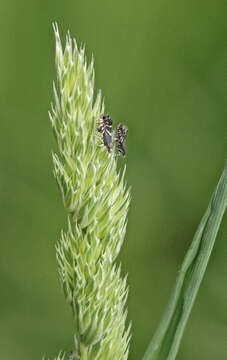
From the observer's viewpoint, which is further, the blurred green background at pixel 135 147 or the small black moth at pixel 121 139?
the blurred green background at pixel 135 147

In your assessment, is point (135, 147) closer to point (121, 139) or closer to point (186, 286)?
point (121, 139)

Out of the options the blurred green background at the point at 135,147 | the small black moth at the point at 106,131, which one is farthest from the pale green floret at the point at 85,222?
the blurred green background at the point at 135,147

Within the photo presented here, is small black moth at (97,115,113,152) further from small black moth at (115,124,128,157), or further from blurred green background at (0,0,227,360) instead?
blurred green background at (0,0,227,360)

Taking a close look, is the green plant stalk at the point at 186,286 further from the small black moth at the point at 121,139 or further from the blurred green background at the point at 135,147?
the blurred green background at the point at 135,147

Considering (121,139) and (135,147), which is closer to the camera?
(121,139)

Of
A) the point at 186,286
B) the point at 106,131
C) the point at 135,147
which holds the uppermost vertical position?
the point at 135,147

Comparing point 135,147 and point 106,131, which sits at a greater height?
point 135,147

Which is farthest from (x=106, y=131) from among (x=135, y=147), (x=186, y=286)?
(x=135, y=147)
